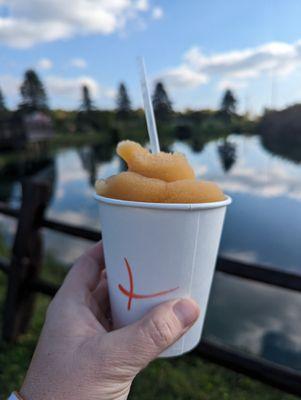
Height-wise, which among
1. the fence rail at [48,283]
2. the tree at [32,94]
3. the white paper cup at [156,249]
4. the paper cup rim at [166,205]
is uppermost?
the tree at [32,94]

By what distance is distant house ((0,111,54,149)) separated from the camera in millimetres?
27766

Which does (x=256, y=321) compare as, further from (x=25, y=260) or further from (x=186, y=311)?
(x=186, y=311)

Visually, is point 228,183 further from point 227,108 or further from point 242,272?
point 242,272

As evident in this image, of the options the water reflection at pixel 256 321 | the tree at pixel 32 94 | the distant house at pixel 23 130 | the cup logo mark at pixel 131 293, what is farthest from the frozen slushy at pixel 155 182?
the tree at pixel 32 94

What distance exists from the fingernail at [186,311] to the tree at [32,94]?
44.5 meters

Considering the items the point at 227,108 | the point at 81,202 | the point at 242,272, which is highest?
the point at 227,108

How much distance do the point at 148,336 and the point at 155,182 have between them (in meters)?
0.43

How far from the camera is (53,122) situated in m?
37.1

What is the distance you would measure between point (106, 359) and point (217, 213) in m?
0.52

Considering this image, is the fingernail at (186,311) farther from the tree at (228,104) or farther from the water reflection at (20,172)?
the water reflection at (20,172)

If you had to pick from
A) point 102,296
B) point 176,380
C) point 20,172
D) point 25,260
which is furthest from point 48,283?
point 20,172

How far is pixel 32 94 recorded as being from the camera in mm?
42125

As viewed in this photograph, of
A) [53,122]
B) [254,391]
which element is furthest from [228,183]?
[53,122]

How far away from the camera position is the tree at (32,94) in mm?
41375
